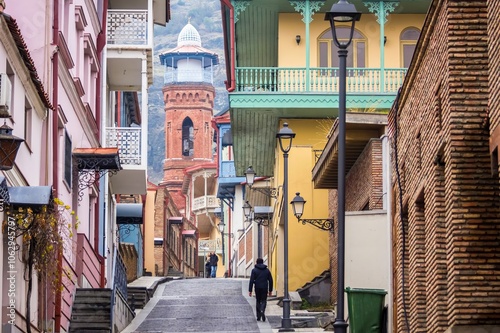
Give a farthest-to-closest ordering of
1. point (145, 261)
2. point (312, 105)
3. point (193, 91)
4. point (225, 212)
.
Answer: point (193, 91)
point (225, 212)
point (145, 261)
point (312, 105)

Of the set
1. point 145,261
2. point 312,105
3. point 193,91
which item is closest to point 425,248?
point 312,105

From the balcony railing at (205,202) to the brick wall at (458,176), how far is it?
296 feet

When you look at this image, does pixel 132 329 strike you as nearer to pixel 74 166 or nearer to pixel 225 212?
pixel 74 166

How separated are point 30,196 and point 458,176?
5536 millimetres

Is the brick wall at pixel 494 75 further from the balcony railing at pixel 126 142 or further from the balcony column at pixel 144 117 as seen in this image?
the balcony railing at pixel 126 142

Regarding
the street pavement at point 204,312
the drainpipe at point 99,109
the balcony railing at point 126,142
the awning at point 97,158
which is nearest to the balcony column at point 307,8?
the balcony railing at point 126,142

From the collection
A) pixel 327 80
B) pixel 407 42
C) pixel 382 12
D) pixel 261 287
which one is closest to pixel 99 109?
pixel 261 287

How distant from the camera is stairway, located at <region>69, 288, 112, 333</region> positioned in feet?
83.7

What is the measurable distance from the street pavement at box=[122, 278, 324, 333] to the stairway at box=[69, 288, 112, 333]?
115 centimetres

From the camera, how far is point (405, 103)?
64.5 feet

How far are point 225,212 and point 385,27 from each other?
51950 millimetres

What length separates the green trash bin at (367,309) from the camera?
802 inches

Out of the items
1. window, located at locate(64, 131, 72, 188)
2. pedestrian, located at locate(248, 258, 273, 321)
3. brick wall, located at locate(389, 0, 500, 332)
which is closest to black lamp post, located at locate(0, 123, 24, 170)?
brick wall, located at locate(389, 0, 500, 332)

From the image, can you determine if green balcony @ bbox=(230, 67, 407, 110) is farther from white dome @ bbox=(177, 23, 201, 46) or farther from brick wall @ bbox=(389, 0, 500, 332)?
white dome @ bbox=(177, 23, 201, 46)
